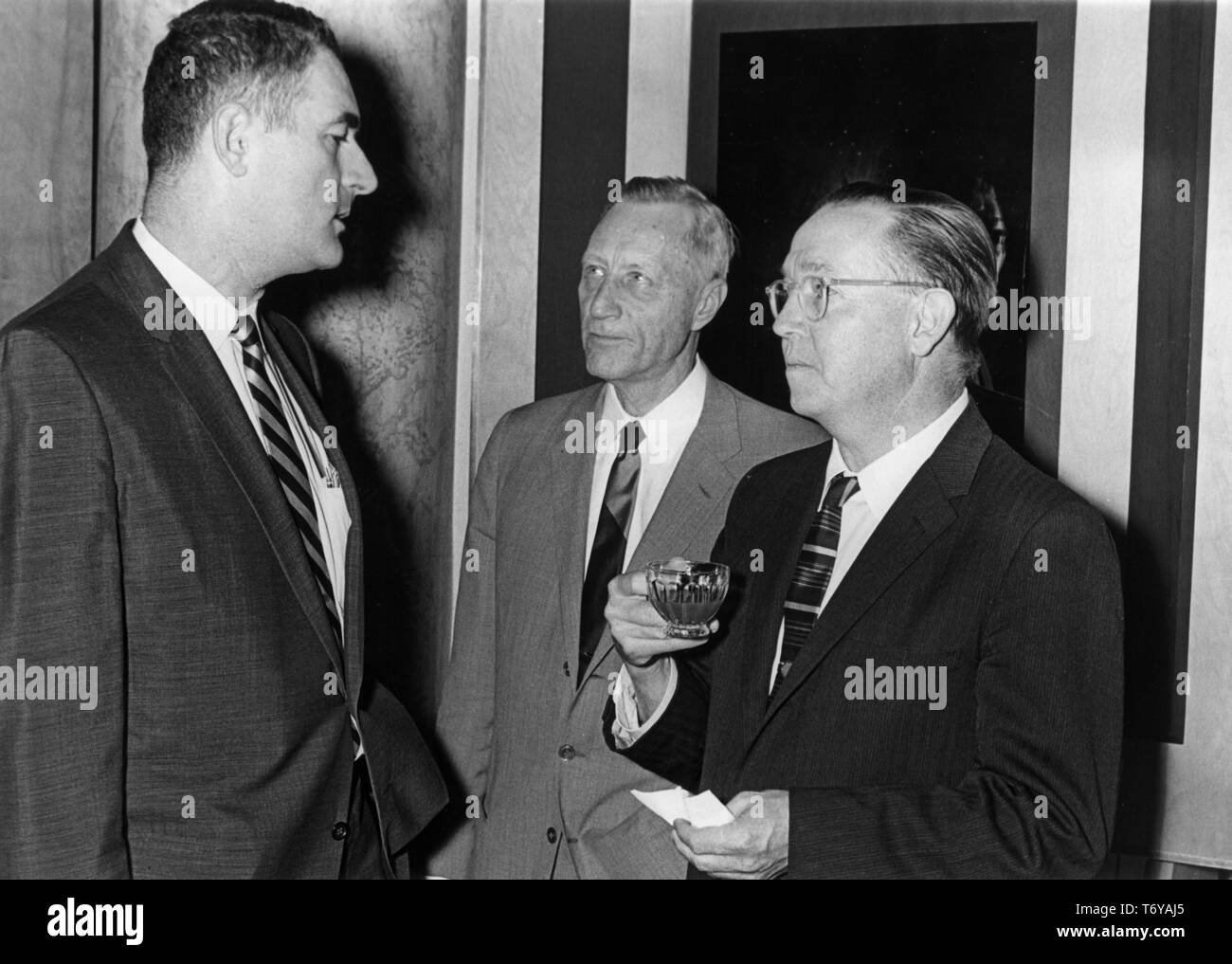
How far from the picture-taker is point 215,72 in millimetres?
2332

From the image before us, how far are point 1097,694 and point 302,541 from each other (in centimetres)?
132

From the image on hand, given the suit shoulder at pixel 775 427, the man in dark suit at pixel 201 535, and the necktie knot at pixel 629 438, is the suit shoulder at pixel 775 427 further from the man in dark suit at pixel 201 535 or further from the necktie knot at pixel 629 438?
the man in dark suit at pixel 201 535

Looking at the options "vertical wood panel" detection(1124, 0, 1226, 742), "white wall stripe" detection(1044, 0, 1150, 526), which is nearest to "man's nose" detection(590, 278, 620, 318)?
"white wall stripe" detection(1044, 0, 1150, 526)

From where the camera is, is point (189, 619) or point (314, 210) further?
point (314, 210)

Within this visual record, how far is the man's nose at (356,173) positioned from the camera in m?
2.52

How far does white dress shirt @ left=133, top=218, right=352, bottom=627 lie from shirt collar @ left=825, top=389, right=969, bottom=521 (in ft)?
3.29

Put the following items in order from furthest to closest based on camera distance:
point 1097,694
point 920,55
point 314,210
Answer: point 920,55 → point 314,210 → point 1097,694

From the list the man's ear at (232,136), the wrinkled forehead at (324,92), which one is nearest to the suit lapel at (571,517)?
the wrinkled forehead at (324,92)

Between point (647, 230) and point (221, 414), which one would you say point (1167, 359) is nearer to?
point (647, 230)

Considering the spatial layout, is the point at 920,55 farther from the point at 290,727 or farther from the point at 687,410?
the point at 290,727

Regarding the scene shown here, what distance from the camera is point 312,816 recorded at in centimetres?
224

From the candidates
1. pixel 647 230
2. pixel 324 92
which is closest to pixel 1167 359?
pixel 647 230

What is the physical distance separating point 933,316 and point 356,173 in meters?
1.19
